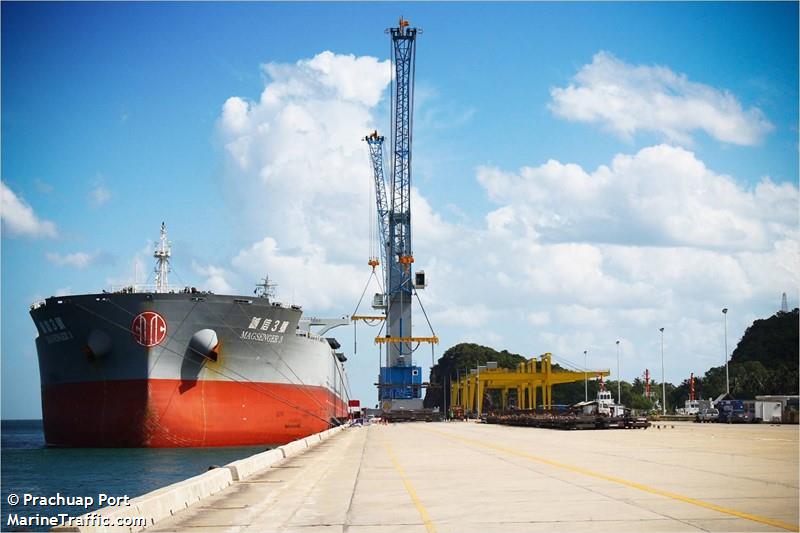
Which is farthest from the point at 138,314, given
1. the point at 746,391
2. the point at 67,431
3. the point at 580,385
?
the point at 580,385

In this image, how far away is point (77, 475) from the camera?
36.4m

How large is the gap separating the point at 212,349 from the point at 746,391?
75454 mm

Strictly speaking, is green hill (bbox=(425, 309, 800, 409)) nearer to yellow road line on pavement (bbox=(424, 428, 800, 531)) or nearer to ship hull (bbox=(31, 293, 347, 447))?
ship hull (bbox=(31, 293, 347, 447))

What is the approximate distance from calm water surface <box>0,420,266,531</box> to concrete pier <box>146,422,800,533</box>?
890cm

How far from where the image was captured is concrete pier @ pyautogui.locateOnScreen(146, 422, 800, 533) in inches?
468

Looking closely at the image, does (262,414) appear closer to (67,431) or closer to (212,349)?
(212,349)

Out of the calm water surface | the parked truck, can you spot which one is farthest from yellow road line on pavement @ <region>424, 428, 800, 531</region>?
the parked truck

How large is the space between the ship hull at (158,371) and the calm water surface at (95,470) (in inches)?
48.6

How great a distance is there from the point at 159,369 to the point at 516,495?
38.2m

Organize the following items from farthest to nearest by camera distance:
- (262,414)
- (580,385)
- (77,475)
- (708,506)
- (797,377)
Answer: (580,385), (797,377), (262,414), (77,475), (708,506)

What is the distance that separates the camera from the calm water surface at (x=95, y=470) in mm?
29903

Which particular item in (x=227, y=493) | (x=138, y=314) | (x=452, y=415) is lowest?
(x=452, y=415)

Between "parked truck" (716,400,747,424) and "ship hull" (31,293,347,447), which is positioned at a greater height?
"ship hull" (31,293,347,447)

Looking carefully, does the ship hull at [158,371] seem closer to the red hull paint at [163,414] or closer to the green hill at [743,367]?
the red hull paint at [163,414]
